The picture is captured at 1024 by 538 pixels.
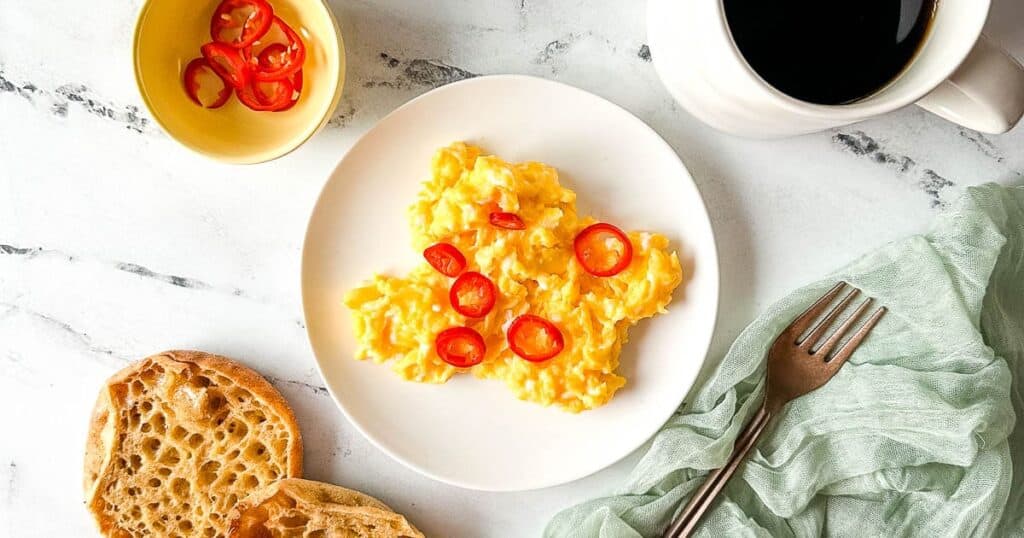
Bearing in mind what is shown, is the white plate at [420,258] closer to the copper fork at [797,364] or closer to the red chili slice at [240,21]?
the copper fork at [797,364]

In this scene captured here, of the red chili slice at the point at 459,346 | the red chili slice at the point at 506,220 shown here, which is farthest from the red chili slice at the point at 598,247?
the red chili slice at the point at 459,346

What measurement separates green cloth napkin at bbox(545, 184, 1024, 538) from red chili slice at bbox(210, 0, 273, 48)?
3.66ft

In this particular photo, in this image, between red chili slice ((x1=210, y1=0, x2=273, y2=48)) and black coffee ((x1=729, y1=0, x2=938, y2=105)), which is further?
red chili slice ((x1=210, y1=0, x2=273, y2=48))

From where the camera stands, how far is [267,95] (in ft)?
5.83

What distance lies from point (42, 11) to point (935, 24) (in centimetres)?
171

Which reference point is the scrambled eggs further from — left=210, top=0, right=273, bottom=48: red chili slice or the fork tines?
left=210, top=0, right=273, bottom=48: red chili slice

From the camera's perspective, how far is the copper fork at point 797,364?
1.84 m

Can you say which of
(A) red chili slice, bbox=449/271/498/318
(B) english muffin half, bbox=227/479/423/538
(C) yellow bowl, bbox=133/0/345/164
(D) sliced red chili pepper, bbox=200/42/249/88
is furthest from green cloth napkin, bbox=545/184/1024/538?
(D) sliced red chili pepper, bbox=200/42/249/88

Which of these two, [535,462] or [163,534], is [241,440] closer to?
[163,534]

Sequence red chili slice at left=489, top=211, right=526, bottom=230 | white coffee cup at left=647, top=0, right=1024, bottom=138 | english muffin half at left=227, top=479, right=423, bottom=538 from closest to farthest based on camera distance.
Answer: white coffee cup at left=647, top=0, right=1024, bottom=138, red chili slice at left=489, top=211, right=526, bottom=230, english muffin half at left=227, top=479, right=423, bottom=538

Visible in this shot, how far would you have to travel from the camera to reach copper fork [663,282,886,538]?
1841 millimetres

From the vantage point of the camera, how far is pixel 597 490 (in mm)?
1949

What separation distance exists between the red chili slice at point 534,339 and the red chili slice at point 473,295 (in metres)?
0.07

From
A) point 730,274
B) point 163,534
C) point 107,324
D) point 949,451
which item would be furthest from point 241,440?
point 949,451
